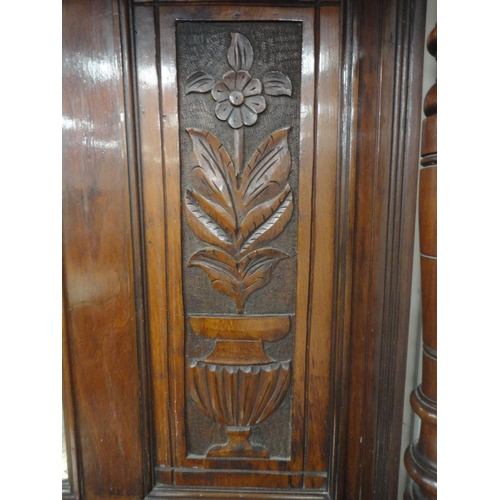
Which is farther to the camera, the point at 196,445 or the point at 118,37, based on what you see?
the point at 196,445

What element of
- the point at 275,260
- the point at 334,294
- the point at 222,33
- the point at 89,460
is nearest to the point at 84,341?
the point at 89,460

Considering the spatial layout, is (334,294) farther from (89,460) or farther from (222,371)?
(89,460)

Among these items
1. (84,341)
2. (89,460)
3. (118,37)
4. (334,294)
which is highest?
(118,37)

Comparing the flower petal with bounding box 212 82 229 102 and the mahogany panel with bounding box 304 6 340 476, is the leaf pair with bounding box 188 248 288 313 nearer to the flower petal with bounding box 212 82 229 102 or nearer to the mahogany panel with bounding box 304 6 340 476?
the mahogany panel with bounding box 304 6 340 476

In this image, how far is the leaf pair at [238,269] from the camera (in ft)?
2.51

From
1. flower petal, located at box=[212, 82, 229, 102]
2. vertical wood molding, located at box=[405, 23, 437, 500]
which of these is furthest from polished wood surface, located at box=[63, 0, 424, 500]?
vertical wood molding, located at box=[405, 23, 437, 500]

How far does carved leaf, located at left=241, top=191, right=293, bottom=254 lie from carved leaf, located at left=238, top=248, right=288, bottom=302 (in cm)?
2

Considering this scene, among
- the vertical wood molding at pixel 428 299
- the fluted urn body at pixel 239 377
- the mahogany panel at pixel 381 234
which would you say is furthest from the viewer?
the fluted urn body at pixel 239 377

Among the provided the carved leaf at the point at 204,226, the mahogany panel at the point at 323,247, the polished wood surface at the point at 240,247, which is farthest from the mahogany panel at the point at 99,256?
the mahogany panel at the point at 323,247

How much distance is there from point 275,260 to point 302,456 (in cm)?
46

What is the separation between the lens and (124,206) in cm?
75

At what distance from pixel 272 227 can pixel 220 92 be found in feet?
0.97

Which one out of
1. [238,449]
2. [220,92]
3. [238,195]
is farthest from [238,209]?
[238,449]

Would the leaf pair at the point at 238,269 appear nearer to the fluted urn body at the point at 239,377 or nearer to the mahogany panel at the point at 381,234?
the fluted urn body at the point at 239,377
